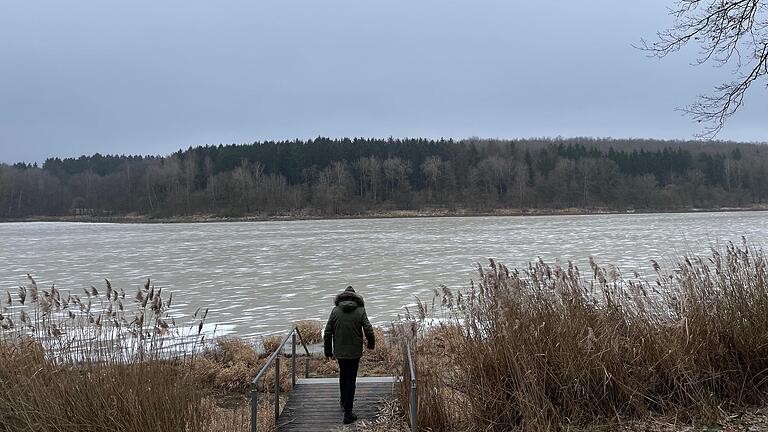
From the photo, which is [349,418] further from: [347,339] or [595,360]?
[595,360]

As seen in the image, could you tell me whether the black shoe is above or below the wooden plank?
above

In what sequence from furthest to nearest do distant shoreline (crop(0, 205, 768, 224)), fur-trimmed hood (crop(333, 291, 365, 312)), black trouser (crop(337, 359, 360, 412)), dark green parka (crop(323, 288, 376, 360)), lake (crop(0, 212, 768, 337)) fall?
distant shoreline (crop(0, 205, 768, 224)), lake (crop(0, 212, 768, 337)), fur-trimmed hood (crop(333, 291, 365, 312)), dark green parka (crop(323, 288, 376, 360)), black trouser (crop(337, 359, 360, 412))

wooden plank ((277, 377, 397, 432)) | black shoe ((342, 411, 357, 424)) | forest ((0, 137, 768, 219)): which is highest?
forest ((0, 137, 768, 219))

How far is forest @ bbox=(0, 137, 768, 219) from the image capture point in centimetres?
11200

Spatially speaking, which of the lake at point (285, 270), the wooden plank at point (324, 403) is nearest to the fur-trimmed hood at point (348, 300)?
the wooden plank at point (324, 403)

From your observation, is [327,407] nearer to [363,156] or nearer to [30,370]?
[30,370]

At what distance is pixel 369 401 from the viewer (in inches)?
Result: 283

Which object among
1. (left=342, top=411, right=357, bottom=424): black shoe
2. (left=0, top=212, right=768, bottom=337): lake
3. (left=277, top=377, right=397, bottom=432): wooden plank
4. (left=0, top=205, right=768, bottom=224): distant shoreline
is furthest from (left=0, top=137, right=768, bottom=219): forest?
(left=342, top=411, right=357, bottom=424): black shoe

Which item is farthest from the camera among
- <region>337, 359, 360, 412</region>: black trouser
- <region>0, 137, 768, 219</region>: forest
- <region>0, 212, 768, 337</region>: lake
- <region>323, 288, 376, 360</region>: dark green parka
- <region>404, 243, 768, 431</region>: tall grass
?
<region>0, 137, 768, 219</region>: forest

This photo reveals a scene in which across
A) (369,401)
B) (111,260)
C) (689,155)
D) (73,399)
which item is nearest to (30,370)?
(73,399)

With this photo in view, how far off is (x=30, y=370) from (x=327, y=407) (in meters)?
3.23

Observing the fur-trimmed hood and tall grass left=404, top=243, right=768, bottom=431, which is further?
the fur-trimmed hood

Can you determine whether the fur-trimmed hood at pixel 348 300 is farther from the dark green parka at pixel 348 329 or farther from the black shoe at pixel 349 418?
the black shoe at pixel 349 418

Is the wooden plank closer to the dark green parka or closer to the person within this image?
the person
